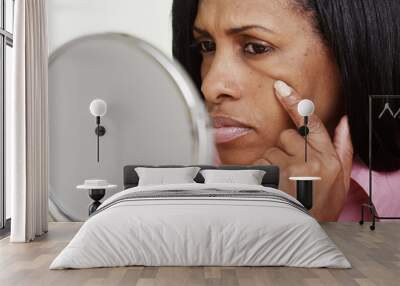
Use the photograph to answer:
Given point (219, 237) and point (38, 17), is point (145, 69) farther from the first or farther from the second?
point (219, 237)

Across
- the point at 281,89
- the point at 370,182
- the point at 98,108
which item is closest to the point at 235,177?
the point at 281,89

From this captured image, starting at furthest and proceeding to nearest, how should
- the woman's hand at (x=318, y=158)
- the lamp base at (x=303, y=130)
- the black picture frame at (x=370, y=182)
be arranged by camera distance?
the woman's hand at (x=318, y=158) → the lamp base at (x=303, y=130) → the black picture frame at (x=370, y=182)

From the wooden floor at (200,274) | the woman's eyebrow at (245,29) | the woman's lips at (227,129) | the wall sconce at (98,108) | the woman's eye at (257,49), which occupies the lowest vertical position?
the wooden floor at (200,274)

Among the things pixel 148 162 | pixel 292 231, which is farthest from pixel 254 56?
pixel 292 231

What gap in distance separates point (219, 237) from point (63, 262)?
118cm

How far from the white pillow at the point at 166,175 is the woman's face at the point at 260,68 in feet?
2.56

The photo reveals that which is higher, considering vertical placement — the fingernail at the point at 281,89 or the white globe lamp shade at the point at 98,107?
the fingernail at the point at 281,89

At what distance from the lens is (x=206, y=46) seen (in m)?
7.55

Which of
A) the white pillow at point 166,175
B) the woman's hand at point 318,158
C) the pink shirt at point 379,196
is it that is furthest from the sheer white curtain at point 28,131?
the pink shirt at point 379,196

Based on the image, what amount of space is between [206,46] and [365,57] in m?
1.89

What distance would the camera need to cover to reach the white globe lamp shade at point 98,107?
292 inches

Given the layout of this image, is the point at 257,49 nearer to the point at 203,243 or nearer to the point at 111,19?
the point at 111,19

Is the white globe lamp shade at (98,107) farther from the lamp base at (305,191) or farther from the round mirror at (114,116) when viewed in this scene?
the lamp base at (305,191)

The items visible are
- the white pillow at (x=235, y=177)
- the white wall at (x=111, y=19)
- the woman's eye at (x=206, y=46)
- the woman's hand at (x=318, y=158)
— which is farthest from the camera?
the white wall at (x=111, y=19)
